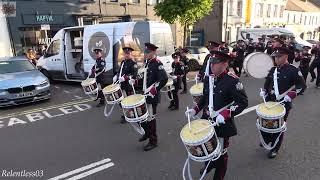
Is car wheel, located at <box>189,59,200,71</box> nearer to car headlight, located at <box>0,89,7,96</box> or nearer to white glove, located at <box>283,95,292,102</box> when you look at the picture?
car headlight, located at <box>0,89,7,96</box>

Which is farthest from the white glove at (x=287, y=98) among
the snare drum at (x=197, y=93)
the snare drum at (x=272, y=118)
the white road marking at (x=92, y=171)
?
the white road marking at (x=92, y=171)

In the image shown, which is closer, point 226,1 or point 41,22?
point 41,22

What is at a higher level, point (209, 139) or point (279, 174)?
point (209, 139)

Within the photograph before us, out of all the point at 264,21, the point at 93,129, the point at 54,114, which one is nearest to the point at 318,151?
the point at 93,129

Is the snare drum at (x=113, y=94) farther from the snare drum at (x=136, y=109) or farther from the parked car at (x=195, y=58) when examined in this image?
the parked car at (x=195, y=58)

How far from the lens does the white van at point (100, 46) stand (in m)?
11.7

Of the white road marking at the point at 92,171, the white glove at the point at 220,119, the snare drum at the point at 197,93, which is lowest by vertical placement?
the white road marking at the point at 92,171

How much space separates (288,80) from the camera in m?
5.68

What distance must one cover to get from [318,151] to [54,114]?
6799 millimetres

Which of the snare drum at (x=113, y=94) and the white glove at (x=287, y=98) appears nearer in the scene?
the white glove at (x=287, y=98)

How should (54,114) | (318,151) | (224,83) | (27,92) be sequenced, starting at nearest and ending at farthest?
1. (224,83)
2. (318,151)
3. (54,114)
4. (27,92)

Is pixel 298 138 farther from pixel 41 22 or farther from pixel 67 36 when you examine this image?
pixel 41 22

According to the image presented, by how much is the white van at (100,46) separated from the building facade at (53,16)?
5274 mm

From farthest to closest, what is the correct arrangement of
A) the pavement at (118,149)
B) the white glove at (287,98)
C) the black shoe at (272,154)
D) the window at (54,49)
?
the window at (54,49) → the black shoe at (272,154) → the white glove at (287,98) → the pavement at (118,149)
